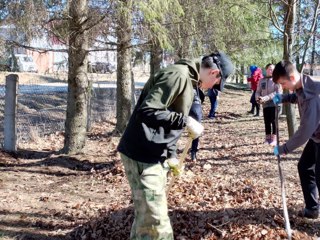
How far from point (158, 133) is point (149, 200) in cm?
50

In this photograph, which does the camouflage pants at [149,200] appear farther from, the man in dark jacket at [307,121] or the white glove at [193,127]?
the man in dark jacket at [307,121]

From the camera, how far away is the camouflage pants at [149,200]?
3191 millimetres

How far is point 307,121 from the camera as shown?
145 inches

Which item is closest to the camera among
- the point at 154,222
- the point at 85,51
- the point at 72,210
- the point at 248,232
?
the point at 154,222

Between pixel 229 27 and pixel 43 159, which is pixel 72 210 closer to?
pixel 43 159

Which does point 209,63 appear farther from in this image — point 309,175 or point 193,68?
point 309,175

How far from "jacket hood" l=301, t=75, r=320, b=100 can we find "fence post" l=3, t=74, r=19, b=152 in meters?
5.40

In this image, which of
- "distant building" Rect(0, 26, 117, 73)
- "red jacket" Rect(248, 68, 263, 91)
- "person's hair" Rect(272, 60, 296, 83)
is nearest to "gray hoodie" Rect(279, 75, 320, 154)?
"person's hair" Rect(272, 60, 296, 83)

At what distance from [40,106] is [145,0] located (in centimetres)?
745

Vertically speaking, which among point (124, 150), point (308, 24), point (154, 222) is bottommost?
point (154, 222)

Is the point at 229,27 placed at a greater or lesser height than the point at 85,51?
greater

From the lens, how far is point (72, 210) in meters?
5.27

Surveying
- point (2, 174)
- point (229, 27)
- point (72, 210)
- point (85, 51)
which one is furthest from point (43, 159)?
point (229, 27)

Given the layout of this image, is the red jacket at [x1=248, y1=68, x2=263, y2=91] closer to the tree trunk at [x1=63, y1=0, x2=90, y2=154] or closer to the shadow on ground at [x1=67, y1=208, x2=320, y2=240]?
the tree trunk at [x1=63, y1=0, x2=90, y2=154]
